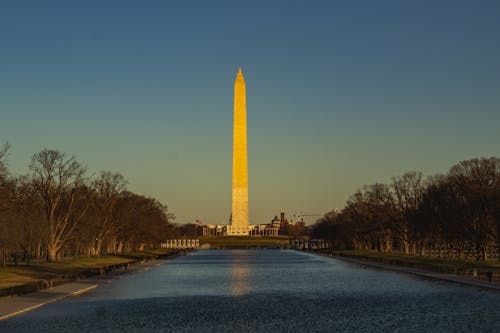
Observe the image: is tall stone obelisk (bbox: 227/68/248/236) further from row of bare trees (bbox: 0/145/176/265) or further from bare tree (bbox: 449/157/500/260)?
bare tree (bbox: 449/157/500/260)

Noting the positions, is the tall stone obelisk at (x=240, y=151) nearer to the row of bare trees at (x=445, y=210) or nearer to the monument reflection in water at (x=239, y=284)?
the row of bare trees at (x=445, y=210)

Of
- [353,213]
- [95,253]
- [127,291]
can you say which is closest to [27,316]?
[127,291]

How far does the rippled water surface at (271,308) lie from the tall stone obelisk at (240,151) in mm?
79931

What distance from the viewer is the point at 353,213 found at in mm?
100750

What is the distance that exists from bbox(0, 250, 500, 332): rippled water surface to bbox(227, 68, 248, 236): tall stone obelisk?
79.9 meters

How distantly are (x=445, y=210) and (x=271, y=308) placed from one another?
4401 cm

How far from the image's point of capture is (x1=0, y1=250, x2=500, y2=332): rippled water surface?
65.1 feet

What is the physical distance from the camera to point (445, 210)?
212 ft

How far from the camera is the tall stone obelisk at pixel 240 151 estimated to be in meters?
115

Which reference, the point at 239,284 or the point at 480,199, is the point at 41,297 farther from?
the point at 480,199

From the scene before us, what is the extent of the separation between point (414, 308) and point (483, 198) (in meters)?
37.7

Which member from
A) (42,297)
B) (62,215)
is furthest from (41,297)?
(62,215)

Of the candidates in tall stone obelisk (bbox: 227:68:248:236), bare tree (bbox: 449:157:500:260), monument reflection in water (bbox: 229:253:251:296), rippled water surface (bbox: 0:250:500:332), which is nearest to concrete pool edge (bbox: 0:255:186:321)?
rippled water surface (bbox: 0:250:500:332)

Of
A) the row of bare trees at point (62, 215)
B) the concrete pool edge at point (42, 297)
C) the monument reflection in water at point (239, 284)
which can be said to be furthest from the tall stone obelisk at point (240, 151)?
the concrete pool edge at point (42, 297)
